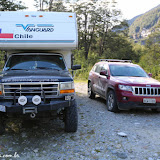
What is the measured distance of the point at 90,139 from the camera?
4410mm

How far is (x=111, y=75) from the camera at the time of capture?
7211 mm

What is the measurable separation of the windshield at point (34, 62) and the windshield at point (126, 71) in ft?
7.34

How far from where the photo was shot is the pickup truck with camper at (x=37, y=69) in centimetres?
398

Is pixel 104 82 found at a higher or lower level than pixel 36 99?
lower

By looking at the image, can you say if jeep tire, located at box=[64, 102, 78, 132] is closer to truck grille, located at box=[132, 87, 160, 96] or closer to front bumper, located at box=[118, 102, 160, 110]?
front bumper, located at box=[118, 102, 160, 110]

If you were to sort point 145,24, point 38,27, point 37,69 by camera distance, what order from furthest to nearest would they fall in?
point 145,24 < point 38,27 < point 37,69

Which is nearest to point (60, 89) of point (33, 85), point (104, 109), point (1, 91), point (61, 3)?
point (33, 85)

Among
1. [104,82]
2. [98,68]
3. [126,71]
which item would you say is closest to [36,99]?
[104,82]

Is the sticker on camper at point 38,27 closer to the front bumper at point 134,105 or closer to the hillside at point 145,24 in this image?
the front bumper at point 134,105

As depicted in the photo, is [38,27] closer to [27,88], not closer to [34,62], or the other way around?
[34,62]

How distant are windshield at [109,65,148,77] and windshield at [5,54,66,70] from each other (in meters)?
2.24

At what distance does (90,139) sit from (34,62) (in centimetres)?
262

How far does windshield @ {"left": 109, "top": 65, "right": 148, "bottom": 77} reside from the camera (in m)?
7.37

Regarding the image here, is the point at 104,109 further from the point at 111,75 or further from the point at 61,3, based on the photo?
the point at 61,3
